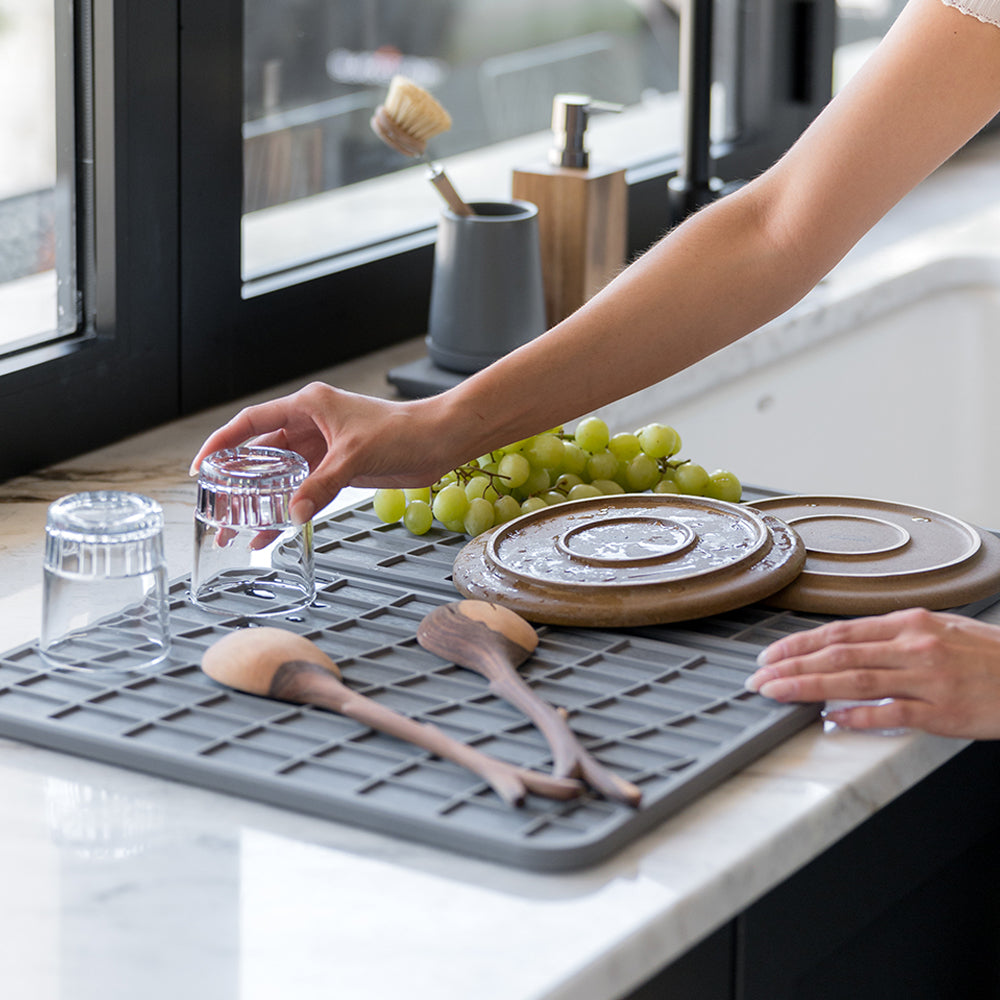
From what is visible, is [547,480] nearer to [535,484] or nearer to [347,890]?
[535,484]

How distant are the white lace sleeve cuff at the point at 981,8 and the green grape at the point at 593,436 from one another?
404 millimetres

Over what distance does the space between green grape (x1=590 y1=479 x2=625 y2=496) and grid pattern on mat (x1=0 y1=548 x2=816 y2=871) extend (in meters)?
0.22

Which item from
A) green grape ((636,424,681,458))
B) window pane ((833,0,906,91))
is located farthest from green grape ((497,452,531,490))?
window pane ((833,0,906,91))

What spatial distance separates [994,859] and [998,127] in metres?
2.12

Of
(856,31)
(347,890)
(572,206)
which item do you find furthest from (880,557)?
(856,31)

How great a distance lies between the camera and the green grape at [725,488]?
4.17 feet

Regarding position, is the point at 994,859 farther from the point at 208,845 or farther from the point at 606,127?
the point at 606,127

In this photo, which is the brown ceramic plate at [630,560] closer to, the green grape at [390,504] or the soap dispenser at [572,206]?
the green grape at [390,504]

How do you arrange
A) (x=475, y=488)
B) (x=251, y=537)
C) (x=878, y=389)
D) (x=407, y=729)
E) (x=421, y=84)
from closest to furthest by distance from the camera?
(x=407, y=729) < (x=251, y=537) < (x=475, y=488) < (x=421, y=84) < (x=878, y=389)

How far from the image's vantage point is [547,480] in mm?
1276

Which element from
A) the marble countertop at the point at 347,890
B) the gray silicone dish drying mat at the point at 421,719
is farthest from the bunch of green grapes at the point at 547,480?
the marble countertop at the point at 347,890

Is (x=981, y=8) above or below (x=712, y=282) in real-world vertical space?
above

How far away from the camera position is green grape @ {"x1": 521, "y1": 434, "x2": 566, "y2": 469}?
50.1 inches

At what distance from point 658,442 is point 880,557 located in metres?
0.23
